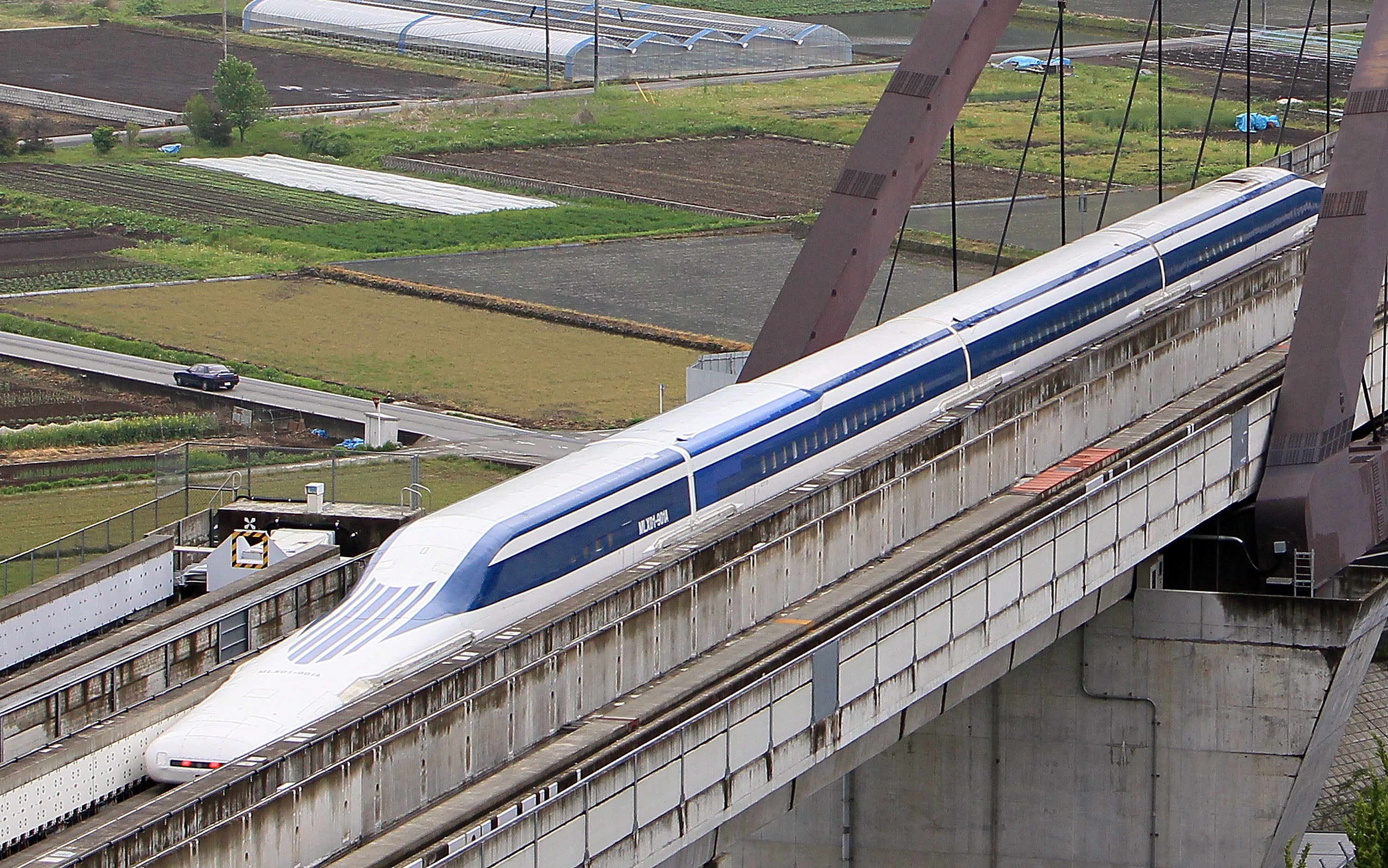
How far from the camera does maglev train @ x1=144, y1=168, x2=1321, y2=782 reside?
87.4ft

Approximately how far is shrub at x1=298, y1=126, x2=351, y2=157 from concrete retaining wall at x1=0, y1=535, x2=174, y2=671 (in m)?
77.4

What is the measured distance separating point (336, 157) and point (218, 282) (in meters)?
29.8

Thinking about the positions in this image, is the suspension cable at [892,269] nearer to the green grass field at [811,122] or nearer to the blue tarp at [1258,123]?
the green grass field at [811,122]

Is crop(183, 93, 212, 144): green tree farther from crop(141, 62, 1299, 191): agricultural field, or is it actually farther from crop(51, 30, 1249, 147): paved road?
crop(51, 30, 1249, 147): paved road

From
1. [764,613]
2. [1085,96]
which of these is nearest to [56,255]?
[1085,96]

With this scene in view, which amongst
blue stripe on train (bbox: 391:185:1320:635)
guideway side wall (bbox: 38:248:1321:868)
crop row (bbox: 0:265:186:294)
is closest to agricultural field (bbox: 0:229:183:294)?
crop row (bbox: 0:265:186:294)

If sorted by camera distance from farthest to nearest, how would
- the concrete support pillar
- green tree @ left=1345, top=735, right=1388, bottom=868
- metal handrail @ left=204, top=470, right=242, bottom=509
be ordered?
1. metal handrail @ left=204, top=470, right=242, bottom=509
2. the concrete support pillar
3. green tree @ left=1345, top=735, right=1388, bottom=868

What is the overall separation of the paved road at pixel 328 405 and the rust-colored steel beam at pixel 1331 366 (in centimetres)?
2471

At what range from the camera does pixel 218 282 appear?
274 ft

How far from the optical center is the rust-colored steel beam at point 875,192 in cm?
4138

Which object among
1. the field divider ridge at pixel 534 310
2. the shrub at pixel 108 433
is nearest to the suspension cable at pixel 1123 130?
the field divider ridge at pixel 534 310

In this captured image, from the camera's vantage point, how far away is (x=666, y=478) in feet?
108

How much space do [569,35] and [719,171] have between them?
111 ft

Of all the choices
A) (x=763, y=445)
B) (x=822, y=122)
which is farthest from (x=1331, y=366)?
(x=822, y=122)
